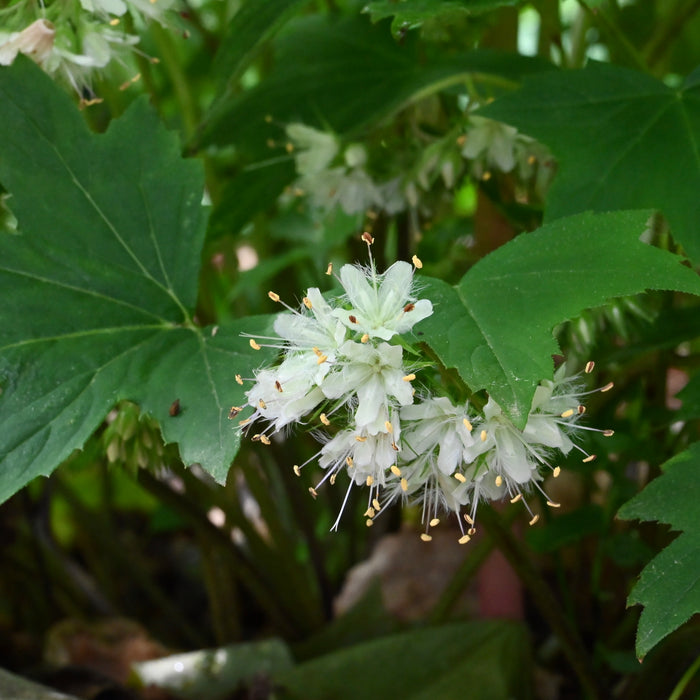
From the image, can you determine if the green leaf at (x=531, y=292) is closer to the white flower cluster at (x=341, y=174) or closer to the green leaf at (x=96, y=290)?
the green leaf at (x=96, y=290)

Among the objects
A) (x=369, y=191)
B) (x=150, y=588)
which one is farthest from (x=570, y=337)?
(x=150, y=588)

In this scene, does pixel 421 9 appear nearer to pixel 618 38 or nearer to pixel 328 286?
pixel 618 38

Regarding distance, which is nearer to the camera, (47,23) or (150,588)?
(47,23)

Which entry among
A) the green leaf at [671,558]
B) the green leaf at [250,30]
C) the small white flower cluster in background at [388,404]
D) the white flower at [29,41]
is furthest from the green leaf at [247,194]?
the green leaf at [671,558]

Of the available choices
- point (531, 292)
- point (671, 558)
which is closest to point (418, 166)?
point (531, 292)

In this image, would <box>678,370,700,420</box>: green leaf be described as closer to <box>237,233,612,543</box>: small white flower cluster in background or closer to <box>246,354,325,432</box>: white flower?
<box>237,233,612,543</box>: small white flower cluster in background

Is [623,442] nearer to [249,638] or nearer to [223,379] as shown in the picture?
[223,379]

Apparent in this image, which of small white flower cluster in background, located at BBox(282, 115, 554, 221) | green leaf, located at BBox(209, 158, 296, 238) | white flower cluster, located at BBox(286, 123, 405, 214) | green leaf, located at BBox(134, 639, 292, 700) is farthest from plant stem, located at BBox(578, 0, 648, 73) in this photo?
green leaf, located at BBox(134, 639, 292, 700)
